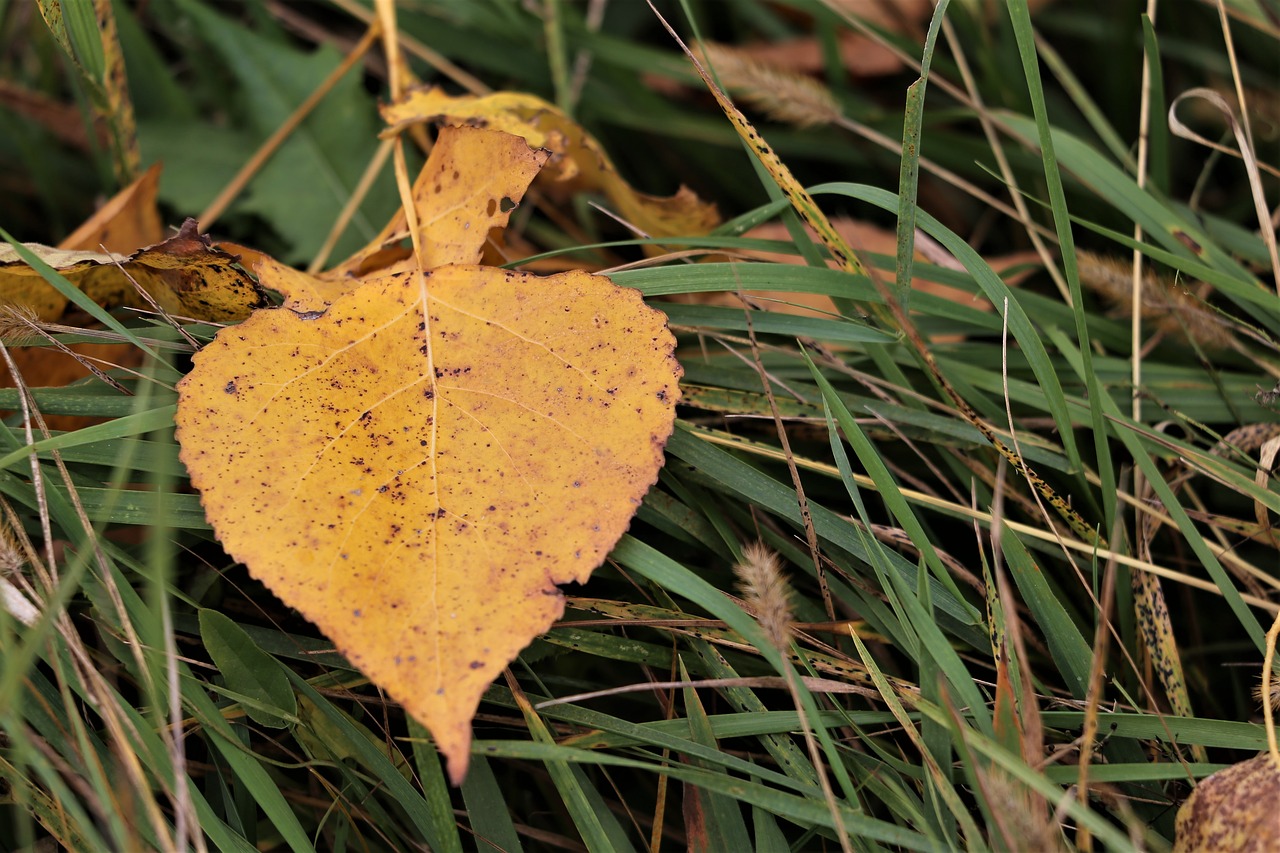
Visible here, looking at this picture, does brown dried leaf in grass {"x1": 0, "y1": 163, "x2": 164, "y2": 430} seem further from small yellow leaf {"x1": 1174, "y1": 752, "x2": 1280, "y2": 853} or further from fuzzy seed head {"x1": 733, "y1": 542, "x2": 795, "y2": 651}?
small yellow leaf {"x1": 1174, "y1": 752, "x2": 1280, "y2": 853}

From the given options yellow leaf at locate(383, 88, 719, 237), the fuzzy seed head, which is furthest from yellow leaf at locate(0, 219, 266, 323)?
the fuzzy seed head

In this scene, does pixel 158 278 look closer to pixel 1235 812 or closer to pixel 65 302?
pixel 65 302

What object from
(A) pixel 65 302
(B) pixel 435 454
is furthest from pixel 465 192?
(A) pixel 65 302

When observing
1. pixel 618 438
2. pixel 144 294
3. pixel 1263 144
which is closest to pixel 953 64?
pixel 1263 144

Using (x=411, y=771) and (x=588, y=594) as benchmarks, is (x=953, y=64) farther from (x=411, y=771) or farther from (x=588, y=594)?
(x=411, y=771)

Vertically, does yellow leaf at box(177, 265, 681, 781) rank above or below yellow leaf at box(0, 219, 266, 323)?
below

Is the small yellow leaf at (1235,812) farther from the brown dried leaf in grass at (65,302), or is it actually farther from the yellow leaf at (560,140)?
the brown dried leaf in grass at (65,302)
